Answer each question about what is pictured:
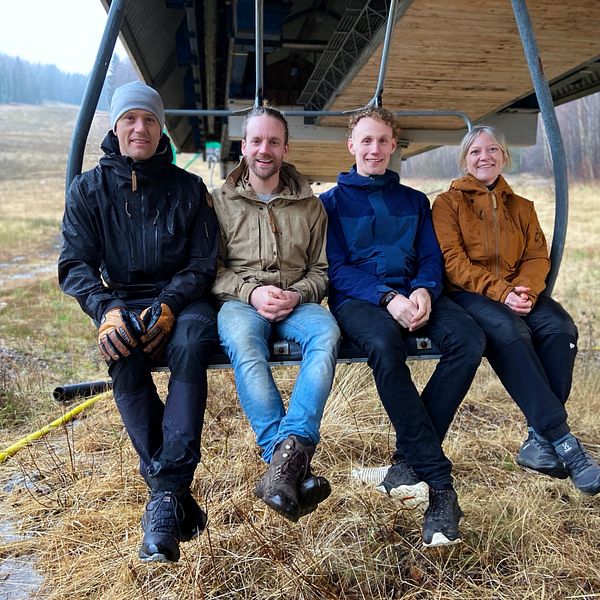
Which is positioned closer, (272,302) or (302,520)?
(272,302)

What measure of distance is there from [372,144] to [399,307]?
0.67 meters

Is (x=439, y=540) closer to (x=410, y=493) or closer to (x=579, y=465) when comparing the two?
(x=410, y=493)

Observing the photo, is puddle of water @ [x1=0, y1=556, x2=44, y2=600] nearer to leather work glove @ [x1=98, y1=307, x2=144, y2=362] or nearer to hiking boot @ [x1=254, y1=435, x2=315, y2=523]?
leather work glove @ [x1=98, y1=307, x2=144, y2=362]

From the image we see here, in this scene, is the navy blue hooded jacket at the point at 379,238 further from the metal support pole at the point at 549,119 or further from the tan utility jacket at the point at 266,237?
the metal support pole at the point at 549,119

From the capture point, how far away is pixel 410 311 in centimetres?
234

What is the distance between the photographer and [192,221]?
2.44m

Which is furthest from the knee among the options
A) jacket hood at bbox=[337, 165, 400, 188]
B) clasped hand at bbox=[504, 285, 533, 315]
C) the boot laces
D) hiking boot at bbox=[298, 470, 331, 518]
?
clasped hand at bbox=[504, 285, 533, 315]

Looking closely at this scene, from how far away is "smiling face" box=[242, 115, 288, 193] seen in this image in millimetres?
2424

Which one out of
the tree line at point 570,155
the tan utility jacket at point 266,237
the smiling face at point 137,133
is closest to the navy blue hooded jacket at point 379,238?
the tan utility jacket at point 266,237

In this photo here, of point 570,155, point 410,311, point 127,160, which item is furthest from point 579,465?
point 570,155

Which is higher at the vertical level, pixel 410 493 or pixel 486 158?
pixel 486 158

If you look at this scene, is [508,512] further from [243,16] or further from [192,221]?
[243,16]

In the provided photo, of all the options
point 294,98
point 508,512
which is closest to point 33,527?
point 508,512

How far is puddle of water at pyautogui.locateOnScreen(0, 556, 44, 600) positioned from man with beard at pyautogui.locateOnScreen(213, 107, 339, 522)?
4.11 ft
